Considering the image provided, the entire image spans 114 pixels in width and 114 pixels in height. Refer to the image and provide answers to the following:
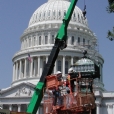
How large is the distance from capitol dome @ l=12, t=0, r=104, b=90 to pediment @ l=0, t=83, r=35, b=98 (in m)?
5.87

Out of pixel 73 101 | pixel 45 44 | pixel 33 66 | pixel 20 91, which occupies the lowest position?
pixel 73 101

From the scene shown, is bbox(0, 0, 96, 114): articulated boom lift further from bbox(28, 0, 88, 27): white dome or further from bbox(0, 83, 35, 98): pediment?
bbox(28, 0, 88, 27): white dome

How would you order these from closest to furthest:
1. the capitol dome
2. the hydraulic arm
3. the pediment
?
the hydraulic arm < the pediment < the capitol dome

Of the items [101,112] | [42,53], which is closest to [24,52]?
[42,53]

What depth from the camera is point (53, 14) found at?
90812 millimetres

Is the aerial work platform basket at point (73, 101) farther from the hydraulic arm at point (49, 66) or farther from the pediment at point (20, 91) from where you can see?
the pediment at point (20, 91)

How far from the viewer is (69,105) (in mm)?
17641

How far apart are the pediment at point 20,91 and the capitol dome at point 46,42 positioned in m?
5.87

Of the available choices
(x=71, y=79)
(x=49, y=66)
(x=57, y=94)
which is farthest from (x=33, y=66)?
(x=57, y=94)

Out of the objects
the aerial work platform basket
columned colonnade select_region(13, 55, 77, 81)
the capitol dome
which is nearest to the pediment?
the capitol dome

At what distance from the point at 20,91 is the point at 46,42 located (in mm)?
16963

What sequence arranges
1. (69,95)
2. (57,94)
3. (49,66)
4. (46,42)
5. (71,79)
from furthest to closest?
(46,42) < (49,66) < (71,79) < (57,94) < (69,95)

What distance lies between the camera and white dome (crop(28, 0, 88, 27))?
90.2m

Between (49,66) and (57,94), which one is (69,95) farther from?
(49,66)
